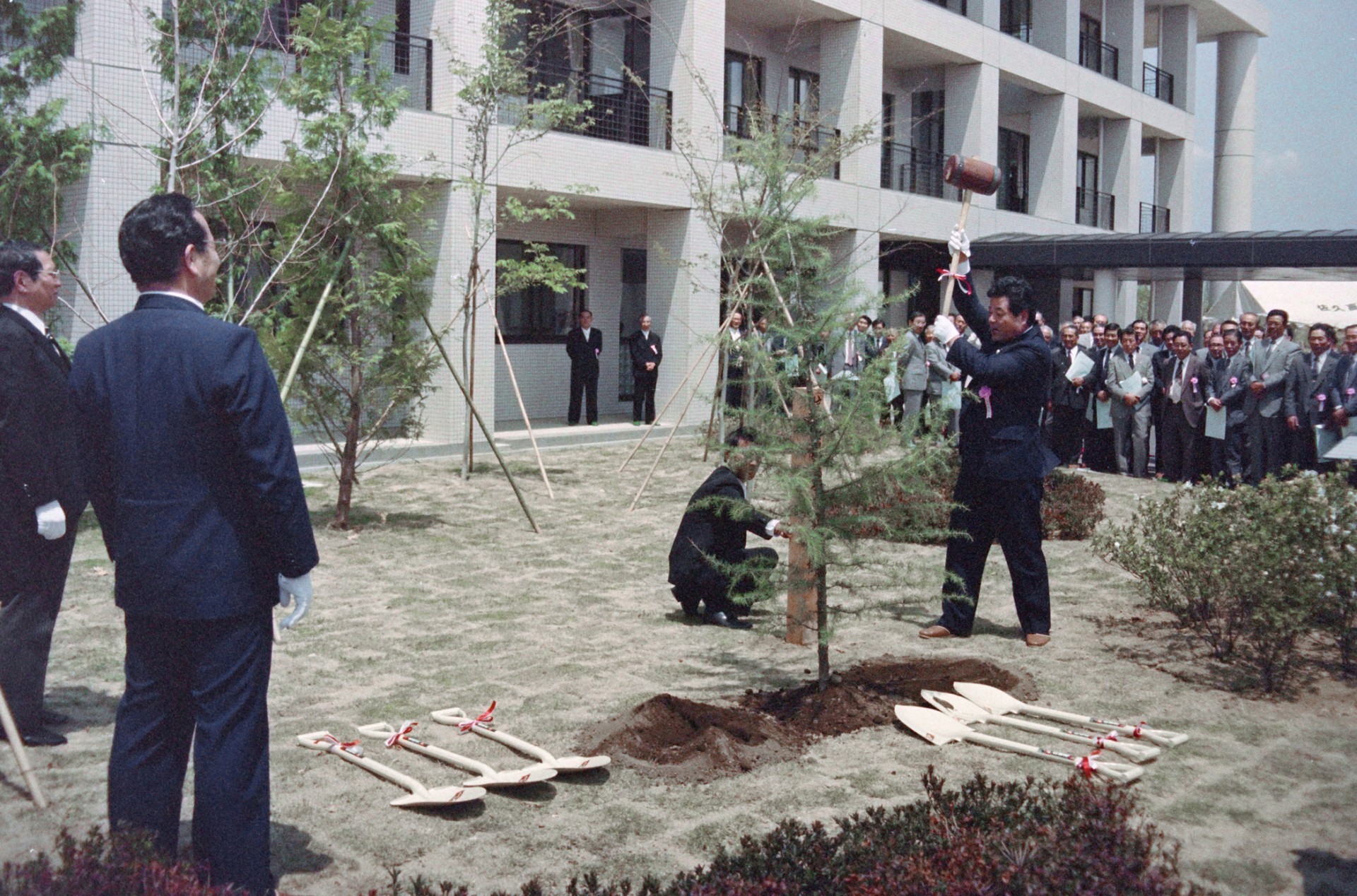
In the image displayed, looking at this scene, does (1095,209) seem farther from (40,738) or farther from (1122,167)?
(40,738)

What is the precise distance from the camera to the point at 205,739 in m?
3.68

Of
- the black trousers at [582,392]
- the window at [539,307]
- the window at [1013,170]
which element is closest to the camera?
the black trousers at [582,392]

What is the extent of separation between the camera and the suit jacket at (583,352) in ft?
66.7

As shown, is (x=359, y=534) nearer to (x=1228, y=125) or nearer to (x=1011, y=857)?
(x=1011, y=857)

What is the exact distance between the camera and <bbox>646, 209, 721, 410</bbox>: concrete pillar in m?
20.7

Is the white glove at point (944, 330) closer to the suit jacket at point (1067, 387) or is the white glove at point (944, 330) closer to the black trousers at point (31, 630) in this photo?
the black trousers at point (31, 630)

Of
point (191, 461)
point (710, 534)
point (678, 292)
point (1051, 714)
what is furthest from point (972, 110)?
point (191, 461)

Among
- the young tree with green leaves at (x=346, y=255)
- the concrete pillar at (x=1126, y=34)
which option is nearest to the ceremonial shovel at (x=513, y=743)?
the young tree with green leaves at (x=346, y=255)

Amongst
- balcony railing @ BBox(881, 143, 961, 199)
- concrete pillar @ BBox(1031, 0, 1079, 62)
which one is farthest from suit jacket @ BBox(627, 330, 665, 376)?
concrete pillar @ BBox(1031, 0, 1079, 62)

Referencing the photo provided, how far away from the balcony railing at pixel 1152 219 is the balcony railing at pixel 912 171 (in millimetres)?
9218

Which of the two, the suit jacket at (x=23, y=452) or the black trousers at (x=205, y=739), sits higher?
the suit jacket at (x=23, y=452)

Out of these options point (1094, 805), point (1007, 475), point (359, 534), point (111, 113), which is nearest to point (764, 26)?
point (111, 113)

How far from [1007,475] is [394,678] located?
3592 mm

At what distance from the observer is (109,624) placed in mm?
7617
